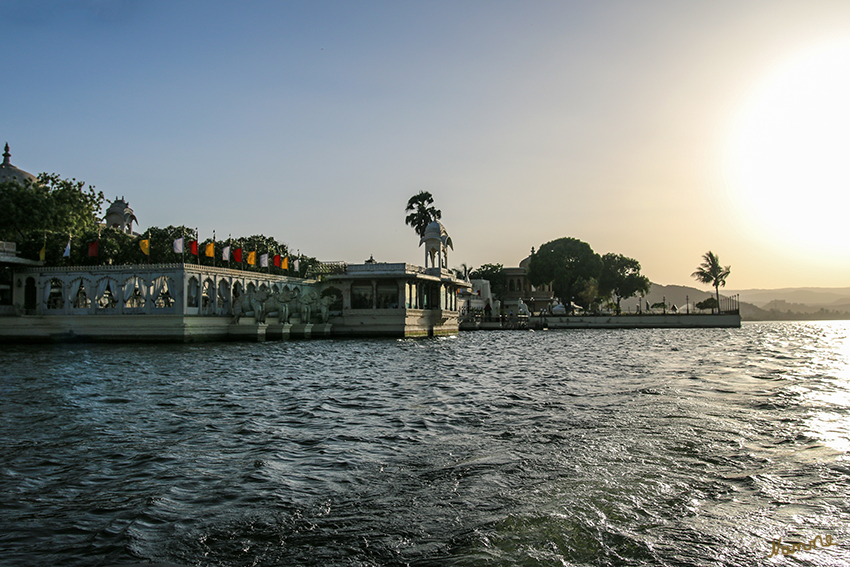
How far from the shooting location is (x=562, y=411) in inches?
446

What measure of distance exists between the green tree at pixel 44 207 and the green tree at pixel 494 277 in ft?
213

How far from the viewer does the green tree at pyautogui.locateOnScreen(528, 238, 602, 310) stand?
89.7 m

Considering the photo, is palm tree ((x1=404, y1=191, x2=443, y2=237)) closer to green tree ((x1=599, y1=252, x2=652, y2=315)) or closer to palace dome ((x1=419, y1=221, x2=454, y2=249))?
palace dome ((x1=419, y1=221, x2=454, y2=249))

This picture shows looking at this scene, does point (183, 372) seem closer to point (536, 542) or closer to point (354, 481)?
point (354, 481)

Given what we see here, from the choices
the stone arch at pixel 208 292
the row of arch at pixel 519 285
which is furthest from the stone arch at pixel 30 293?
the row of arch at pixel 519 285

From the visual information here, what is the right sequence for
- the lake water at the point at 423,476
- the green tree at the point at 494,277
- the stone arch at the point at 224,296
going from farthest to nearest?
the green tree at the point at 494,277 → the stone arch at the point at 224,296 → the lake water at the point at 423,476

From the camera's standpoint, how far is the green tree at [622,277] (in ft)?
318

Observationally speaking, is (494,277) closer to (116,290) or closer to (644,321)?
(644,321)

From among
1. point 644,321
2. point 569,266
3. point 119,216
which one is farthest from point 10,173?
point 644,321

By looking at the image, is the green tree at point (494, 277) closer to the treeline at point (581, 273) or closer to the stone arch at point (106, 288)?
the treeline at point (581, 273)

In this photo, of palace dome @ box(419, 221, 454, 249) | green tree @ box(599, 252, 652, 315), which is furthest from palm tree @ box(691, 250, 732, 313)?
palace dome @ box(419, 221, 454, 249)

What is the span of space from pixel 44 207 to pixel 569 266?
223 ft

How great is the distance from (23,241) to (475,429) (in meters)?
42.7

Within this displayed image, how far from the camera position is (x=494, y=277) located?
335 feet
